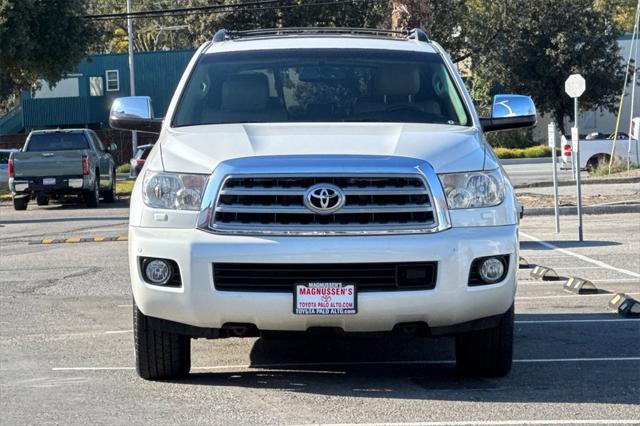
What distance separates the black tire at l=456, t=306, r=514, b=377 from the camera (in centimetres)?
737

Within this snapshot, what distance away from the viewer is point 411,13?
22906 millimetres

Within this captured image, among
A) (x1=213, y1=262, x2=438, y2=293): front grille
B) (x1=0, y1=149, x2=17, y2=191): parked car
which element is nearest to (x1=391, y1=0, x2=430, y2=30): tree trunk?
(x1=213, y1=262, x2=438, y2=293): front grille

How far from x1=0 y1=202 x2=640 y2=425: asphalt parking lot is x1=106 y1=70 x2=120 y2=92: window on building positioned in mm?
53052

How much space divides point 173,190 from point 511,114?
3.02m

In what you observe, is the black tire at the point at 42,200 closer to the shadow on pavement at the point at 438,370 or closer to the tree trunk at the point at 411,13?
the tree trunk at the point at 411,13

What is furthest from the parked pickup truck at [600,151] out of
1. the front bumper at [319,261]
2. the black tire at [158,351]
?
the front bumper at [319,261]

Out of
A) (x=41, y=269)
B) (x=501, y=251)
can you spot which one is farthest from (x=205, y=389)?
(x=41, y=269)

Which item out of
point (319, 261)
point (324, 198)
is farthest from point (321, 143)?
point (319, 261)

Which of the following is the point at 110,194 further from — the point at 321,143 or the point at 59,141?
the point at 321,143

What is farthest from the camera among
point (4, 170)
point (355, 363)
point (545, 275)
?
point (4, 170)

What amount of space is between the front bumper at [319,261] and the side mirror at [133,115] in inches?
84.2

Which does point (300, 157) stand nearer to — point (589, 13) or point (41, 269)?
point (41, 269)

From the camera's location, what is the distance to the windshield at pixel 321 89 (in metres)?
8.25

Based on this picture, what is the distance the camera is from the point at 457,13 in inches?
1956
